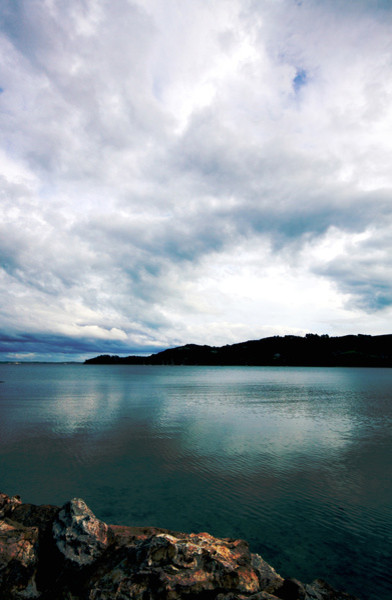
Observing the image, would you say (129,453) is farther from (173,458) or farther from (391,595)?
(391,595)

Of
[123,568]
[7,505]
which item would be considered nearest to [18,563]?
[123,568]

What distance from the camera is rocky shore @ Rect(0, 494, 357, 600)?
631cm

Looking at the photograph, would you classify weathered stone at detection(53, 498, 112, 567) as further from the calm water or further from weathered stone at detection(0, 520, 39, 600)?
the calm water

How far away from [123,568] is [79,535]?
1409 millimetres

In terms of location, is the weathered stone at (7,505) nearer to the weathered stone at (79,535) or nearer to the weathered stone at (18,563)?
the weathered stone at (18,563)

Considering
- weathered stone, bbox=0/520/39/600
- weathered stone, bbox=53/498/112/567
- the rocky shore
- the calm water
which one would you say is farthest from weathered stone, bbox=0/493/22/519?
the calm water

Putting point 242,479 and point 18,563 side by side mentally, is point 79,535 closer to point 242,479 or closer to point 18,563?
point 18,563

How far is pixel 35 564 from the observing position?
7191mm

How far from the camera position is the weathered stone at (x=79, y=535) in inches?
280

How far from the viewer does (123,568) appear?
6.67 m

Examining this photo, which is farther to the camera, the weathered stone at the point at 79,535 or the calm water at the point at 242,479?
the calm water at the point at 242,479

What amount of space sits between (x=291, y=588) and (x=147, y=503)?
8.65m

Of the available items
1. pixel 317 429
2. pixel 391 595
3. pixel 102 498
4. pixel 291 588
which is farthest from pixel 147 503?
pixel 317 429

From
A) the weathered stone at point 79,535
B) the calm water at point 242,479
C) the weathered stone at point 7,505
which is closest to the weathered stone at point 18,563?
the weathered stone at point 79,535
